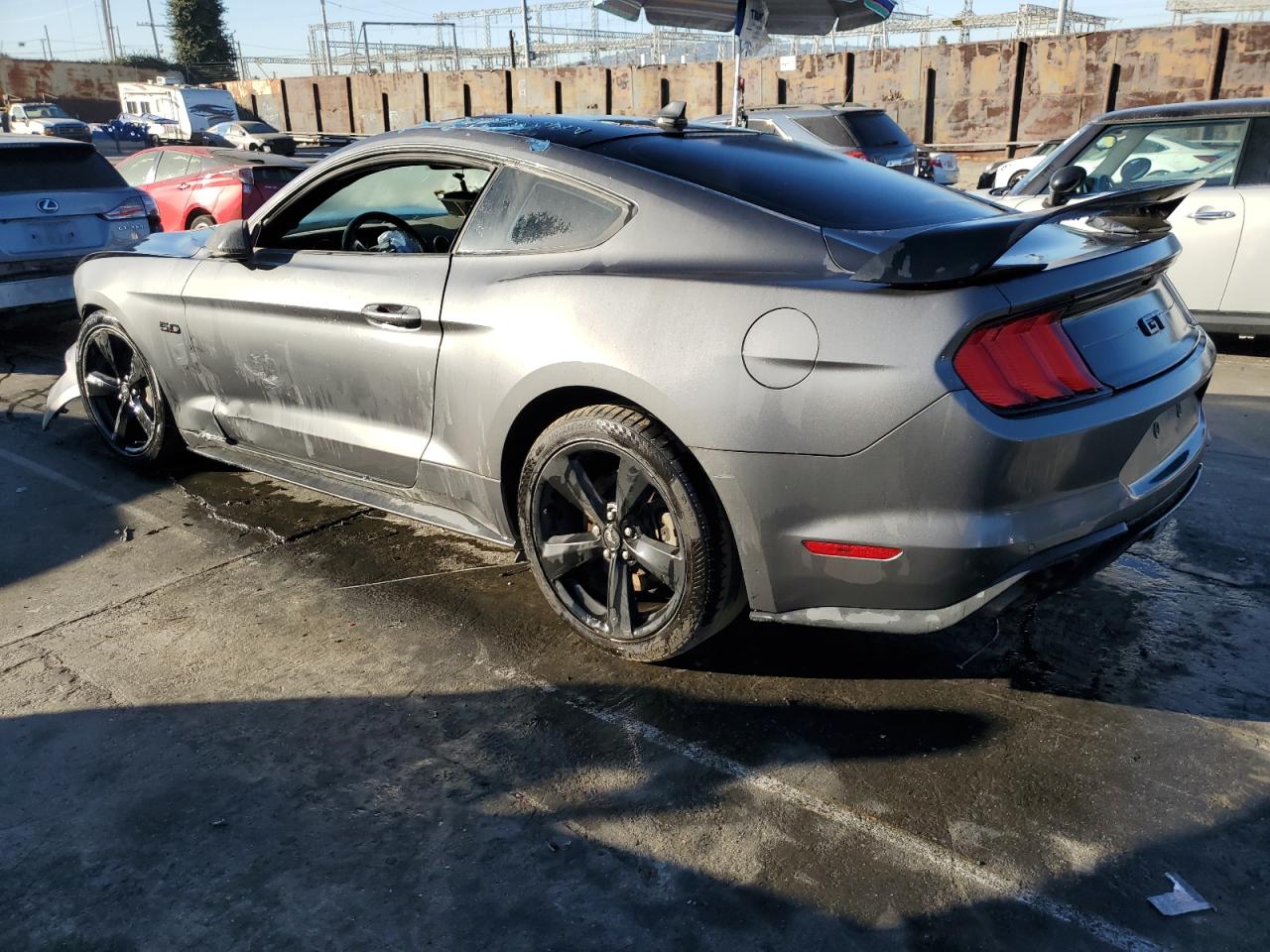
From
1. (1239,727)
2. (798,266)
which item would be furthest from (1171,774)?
(798,266)

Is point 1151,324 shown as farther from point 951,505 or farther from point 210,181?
point 210,181

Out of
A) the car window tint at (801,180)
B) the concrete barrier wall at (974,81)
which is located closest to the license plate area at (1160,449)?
the car window tint at (801,180)

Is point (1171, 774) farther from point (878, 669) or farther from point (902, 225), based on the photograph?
point (902, 225)

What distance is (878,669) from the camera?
10.1 ft

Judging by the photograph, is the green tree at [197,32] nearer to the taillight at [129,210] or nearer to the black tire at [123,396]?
the taillight at [129,210]

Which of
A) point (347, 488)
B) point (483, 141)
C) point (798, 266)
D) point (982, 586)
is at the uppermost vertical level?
point (483, 141)

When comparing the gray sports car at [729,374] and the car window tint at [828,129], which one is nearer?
the gray sports car at [729,374]

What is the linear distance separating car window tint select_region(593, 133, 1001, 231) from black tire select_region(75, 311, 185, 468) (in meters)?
→ 2.77

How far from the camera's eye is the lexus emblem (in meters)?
2.77

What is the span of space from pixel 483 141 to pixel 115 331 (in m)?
2.49

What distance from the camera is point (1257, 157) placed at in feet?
20.9

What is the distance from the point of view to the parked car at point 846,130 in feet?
38.0

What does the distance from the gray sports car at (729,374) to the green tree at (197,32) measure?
84149 mm

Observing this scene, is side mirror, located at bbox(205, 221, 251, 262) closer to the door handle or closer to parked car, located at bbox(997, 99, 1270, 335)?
the door handle
